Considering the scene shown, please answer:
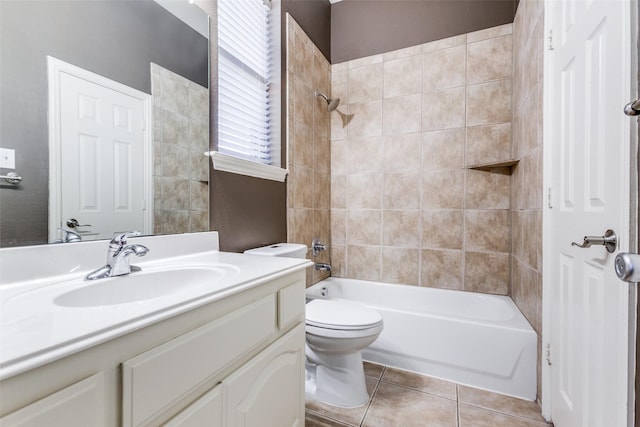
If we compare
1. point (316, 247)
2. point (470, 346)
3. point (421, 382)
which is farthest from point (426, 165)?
point (421, 382)

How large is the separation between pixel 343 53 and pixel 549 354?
250 centimetres

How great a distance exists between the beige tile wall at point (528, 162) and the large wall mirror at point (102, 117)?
163cm

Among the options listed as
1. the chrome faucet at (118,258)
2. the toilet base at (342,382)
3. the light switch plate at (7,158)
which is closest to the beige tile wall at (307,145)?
the toilet base at (342,382)

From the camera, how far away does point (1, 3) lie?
75 centimetres

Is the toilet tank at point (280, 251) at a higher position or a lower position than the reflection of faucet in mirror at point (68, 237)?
lower

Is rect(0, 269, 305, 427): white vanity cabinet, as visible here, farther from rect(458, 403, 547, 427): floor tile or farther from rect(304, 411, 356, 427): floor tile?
rect(458, 403, 547, 427): floor tile

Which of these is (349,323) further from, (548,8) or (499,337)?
(548,8)

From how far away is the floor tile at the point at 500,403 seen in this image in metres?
1.41

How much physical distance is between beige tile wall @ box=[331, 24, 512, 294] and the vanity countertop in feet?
4.74

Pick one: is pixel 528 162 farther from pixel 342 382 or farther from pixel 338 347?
pixel 342 382

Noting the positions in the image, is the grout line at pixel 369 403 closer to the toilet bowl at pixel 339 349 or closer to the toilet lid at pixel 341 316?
the toilet bowl at pixel 339 349

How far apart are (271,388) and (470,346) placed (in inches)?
48.7

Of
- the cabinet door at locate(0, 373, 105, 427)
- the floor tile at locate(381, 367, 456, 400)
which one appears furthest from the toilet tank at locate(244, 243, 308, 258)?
the cabinet door at locate(0, 373, 105, 427)

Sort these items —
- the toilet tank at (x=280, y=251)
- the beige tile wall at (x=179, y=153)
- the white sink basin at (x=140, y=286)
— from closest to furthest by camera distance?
the white sink basin at (x=140, y=286)
the beige tile wall at (x=179, y=153)
the toilet tank at (x=280, y=251)
